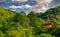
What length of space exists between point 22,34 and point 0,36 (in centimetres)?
364

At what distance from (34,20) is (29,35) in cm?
3172

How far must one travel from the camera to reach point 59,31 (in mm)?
47469

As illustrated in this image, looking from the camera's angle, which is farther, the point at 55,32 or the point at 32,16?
the point at 32,16

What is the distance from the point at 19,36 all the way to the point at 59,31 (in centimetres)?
1362

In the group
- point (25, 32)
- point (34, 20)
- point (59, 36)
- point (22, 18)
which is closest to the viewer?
point (25, 32)

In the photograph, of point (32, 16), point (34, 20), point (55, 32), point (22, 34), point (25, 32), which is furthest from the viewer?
point (32, 16)

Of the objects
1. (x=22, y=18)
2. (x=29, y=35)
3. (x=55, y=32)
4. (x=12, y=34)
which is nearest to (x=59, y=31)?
(x=55, y=32)

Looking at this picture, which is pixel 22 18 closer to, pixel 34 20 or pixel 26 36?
pixel 34 20

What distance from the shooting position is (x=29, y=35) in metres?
41.2

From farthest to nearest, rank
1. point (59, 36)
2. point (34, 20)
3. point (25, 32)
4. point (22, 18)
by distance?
point (34, 20)
point (22, 18)
point (59, 36)
point (25, 32)

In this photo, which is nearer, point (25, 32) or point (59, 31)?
point (25, 32)

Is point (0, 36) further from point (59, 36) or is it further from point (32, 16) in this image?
point (32, 16)

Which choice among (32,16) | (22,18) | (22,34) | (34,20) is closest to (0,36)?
(22,34)

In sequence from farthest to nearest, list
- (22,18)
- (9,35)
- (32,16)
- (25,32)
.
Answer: (32,16)
(22,18)
(25,32)
(9,35)
